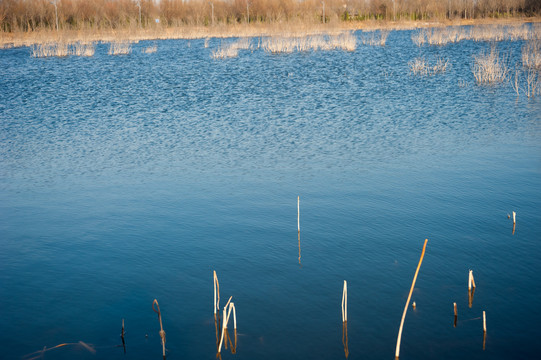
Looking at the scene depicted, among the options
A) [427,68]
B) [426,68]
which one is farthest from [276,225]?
[426,68]

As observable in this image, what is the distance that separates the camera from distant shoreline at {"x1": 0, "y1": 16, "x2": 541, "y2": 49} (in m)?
32.4

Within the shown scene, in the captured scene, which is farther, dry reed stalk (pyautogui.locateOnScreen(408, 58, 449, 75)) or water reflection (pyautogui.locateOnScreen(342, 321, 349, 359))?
dry reed stalk (pyautogui.locateOnScreen(408, 58, 449, 75))

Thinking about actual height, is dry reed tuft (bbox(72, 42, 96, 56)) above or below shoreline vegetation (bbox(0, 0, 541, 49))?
below

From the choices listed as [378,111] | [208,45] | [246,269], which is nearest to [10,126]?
[378,111]

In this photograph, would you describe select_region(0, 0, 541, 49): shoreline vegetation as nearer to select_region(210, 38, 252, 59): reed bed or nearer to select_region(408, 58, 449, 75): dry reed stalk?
select_region(210, 38, 252, 59): reed bed

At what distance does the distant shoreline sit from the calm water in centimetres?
2061

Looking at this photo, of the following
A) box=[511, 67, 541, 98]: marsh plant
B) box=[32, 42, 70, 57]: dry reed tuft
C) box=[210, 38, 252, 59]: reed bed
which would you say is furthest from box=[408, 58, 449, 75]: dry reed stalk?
box=[32, 42, 70, 57]: dry reed tuft

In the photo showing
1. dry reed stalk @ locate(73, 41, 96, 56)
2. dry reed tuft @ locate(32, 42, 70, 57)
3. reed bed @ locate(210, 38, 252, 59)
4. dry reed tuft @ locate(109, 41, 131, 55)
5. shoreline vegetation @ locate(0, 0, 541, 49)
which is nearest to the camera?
reed bed @ locate(210, 38, 252, 59)

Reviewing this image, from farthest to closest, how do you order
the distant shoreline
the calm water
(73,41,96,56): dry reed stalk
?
the distant shoreline → (73,41,96,56): dry reed stalk → the calm water

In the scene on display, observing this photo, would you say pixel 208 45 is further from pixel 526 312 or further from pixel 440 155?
Result: pixel 526 312

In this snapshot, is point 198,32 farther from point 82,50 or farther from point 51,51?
point 51,51

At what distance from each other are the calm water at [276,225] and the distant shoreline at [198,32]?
2061 centimetres

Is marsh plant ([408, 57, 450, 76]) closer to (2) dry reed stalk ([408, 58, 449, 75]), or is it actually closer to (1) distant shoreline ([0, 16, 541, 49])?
(2) dry reed stalk ([408, 58, 449, 75])

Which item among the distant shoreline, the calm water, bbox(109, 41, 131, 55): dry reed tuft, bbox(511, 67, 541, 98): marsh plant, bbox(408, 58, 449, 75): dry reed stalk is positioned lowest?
the calm water
